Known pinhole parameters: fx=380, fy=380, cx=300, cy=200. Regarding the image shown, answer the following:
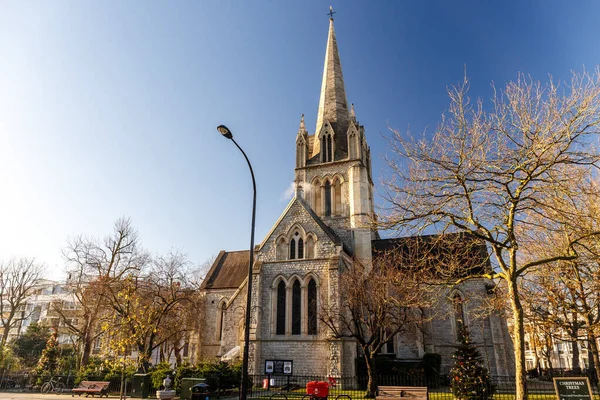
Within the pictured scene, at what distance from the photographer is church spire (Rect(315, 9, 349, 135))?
38.5m

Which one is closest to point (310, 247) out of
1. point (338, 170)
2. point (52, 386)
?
point (338, 170)

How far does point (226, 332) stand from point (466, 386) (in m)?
19.3

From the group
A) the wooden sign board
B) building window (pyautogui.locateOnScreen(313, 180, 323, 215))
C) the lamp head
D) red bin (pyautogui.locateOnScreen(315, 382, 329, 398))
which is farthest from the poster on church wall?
the lamp head

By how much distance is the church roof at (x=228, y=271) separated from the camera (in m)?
34.1

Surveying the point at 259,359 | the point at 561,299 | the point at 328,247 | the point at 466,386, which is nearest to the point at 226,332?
the point at 259,359

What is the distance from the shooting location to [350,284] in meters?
22.8

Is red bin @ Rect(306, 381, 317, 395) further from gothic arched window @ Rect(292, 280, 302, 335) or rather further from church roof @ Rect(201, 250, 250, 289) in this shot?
church roof @ Rect(201, 250, 250, 289)

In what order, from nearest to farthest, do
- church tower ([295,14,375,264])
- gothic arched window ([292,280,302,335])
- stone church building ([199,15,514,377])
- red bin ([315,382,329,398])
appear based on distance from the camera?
red bin ([315,382,329,398])
stone church building ([199,15,514,377])
gothic arched window ([292,280,302,335])
church tower ([295,14,375,264])

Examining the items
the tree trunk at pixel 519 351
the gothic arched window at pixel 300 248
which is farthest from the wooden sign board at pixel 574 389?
the gothic arched window at pixel 300 248

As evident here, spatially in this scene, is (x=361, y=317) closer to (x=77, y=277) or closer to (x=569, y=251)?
(x=569, y=251)

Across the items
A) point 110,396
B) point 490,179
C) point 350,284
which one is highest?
point 490,179

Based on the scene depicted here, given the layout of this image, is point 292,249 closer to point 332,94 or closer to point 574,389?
point 574,389

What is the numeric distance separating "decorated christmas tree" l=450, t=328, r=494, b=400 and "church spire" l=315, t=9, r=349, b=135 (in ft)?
88.2

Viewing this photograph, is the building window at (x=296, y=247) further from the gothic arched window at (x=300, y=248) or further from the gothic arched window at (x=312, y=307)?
the gothic arched window at (x=312, y=307)
